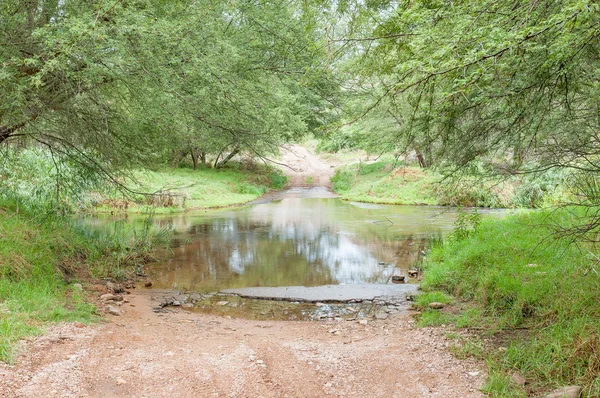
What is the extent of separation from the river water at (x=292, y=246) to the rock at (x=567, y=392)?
3461 millimetres

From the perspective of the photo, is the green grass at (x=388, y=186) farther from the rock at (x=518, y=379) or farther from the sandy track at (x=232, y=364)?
the rock at (x=518, y=379)

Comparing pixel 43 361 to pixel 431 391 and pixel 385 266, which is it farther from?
pixel 385 266

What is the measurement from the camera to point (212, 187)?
25312mm

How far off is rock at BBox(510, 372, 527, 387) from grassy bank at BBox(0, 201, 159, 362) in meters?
4.30

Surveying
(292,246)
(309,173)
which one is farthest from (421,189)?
Result: (309,173)

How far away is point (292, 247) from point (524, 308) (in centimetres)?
761

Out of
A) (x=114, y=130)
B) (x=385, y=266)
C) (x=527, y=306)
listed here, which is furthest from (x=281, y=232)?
(x=527, y=306)

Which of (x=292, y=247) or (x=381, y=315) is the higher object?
(x=292, y=247)

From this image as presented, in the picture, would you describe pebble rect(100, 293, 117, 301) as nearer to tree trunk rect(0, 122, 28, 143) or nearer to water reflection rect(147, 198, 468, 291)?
water reflection rect(147, 198, 468, 291)

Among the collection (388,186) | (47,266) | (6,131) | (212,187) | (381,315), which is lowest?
(381,315)

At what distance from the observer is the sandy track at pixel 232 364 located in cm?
380

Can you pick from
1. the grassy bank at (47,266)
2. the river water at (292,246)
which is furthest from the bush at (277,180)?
the grassy bank at (47,266)

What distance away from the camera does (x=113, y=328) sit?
5496 mm

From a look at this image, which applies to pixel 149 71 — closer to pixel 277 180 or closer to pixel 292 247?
pixel 292 247
